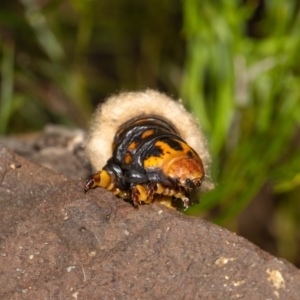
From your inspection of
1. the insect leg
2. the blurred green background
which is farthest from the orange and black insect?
the blurred green background

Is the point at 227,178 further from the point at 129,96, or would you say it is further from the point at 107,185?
the point at 107,185

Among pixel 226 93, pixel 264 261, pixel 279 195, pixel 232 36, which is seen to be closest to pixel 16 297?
pixel 264 261

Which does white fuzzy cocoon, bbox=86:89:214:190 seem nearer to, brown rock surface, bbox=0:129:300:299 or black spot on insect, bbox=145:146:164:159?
black spot on insect, bbox=145:146:164:159

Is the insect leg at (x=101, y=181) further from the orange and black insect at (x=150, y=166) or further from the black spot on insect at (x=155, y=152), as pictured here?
the black spot on insect at (x=155, y=152)

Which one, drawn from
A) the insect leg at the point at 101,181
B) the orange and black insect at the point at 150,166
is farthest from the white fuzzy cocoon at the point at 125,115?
the insect leg at the point at 101,181

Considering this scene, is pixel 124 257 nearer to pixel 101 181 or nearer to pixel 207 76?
pixel 101 181

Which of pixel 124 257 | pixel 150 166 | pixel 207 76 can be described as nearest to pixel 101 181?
pixel 150 166
